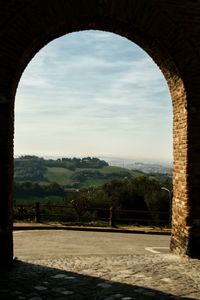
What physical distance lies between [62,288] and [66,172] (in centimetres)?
9612

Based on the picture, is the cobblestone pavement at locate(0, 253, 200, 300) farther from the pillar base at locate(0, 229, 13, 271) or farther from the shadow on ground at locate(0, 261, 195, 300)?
the pillar base at locate(0, 229, 13, 271)

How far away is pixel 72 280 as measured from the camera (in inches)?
237

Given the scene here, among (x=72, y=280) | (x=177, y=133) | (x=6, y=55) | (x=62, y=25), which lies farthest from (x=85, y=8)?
(x=72, y=280)

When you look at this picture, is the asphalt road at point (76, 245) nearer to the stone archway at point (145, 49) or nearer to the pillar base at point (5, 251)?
the pillar base at point (5, 251)

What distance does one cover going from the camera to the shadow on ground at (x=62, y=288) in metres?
5.25

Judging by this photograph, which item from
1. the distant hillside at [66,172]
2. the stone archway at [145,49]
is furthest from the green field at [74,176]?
the stone archway at [145,49]

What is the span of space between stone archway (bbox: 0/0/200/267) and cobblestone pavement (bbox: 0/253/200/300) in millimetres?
630

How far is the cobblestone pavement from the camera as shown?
17.5 feet

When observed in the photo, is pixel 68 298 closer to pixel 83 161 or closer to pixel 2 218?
pixel 2 218

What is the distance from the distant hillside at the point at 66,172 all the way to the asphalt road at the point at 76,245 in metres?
68.0

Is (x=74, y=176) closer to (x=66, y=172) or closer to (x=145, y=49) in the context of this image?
(x=66, y=172)

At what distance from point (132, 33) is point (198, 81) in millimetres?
1473

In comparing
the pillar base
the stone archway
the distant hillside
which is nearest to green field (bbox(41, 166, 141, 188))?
the distant hillside

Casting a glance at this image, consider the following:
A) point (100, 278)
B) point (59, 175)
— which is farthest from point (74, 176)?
→ point (100, 278)
